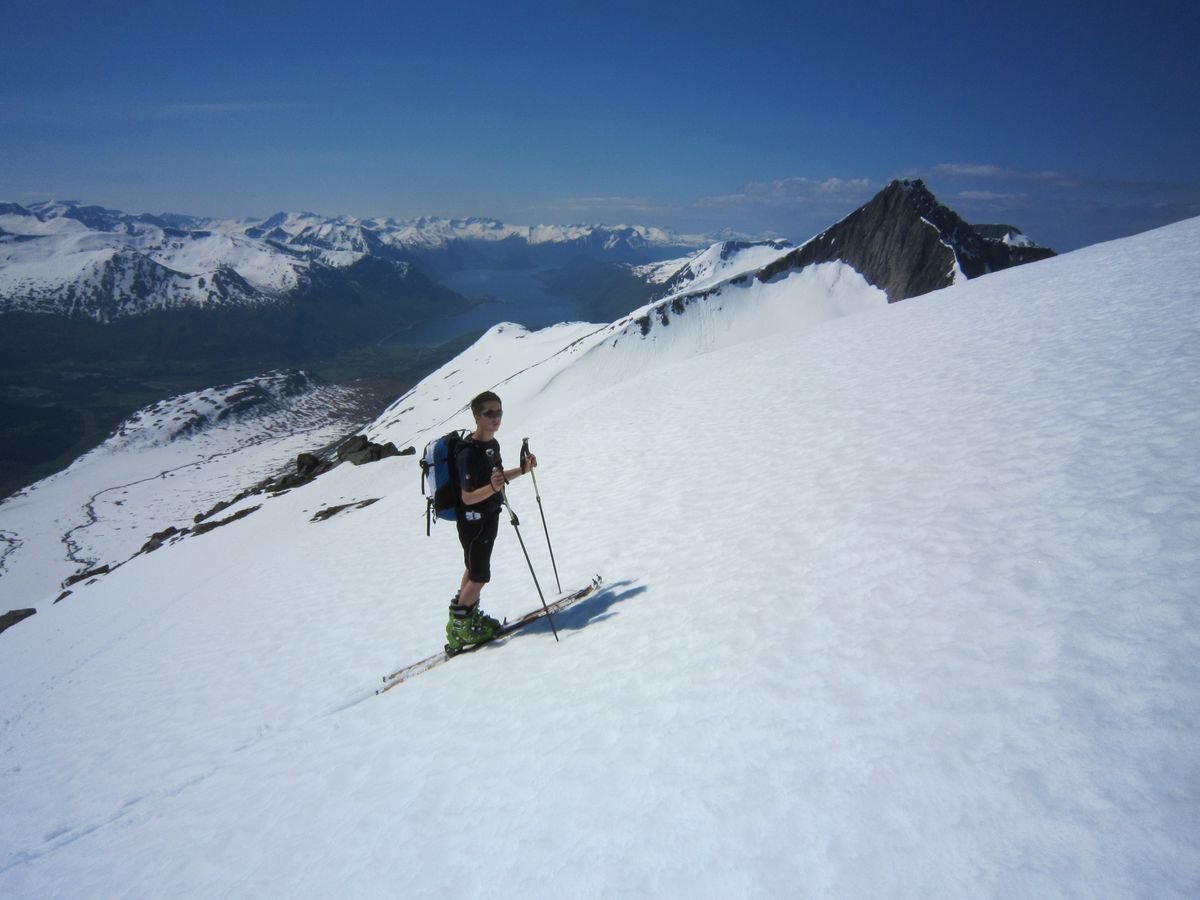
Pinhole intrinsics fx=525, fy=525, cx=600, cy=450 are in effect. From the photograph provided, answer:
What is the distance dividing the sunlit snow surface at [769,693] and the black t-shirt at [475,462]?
2522 mm

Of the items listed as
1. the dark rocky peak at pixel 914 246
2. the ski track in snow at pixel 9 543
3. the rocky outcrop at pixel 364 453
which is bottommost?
the ski track in snow at pixel 9 543

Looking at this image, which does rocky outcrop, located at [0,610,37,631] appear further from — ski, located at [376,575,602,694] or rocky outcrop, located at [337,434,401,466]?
ski, located at [376,575,602,694]

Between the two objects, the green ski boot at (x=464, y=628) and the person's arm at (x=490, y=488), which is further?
the green ski boot at (x=464, y=628)

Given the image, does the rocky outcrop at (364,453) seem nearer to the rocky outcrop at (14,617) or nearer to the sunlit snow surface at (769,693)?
the rocky outcrop at (14,617)

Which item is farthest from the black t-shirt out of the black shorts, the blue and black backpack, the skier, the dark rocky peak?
the dark rocky peak

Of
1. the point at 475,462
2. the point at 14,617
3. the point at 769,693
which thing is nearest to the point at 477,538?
the point at 475,462

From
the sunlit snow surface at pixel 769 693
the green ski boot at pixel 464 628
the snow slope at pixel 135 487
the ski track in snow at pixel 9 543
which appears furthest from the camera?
the ski track in snow at pixel 9 543

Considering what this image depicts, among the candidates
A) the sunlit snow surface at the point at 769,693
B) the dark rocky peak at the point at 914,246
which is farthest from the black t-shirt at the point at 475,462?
the dark rocky peak at the point at 914,246

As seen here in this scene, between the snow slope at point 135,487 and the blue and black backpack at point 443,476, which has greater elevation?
the blue and black backpack at point 443,476

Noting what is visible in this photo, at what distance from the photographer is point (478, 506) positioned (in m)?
7.25

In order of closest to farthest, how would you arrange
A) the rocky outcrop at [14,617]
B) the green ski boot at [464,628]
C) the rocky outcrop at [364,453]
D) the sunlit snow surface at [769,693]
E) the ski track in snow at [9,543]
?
the sunlit snow surface at [769,693]
the green ski boot at [464,628]
the rocky outcrop at [14,617]
the rocky outcrop at [364,453]
the ski track in snow at [9,543]

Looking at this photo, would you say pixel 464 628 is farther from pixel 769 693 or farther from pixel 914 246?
pixel 914 246

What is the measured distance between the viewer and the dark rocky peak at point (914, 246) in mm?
97375

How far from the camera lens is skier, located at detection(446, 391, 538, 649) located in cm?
673
